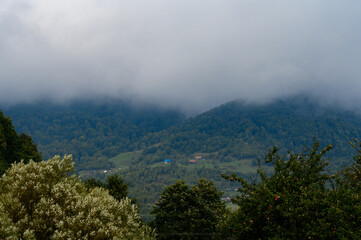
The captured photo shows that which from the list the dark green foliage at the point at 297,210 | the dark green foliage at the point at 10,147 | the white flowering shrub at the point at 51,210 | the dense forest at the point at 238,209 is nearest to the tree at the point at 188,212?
the dense forest at the point at 238,209

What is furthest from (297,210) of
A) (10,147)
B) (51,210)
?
(10,147)

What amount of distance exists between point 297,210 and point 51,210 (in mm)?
18393

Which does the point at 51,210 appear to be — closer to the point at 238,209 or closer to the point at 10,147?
the point at 238,209

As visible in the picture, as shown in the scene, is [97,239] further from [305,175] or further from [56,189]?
[305,175]

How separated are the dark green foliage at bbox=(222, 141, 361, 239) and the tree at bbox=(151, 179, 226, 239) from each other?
2870 centimetres

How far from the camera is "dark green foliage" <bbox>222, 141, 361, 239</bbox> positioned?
17.1 metres

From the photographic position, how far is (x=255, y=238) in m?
19.8

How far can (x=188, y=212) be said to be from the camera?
4969cm

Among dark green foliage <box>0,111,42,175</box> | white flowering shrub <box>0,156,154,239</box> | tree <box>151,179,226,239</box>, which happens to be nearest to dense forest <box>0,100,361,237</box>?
white flowering shrub <box>0,156,154,239</box>

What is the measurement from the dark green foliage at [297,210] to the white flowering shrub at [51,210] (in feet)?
32.0

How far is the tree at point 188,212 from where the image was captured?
4928 cm

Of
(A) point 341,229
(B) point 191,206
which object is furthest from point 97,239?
(B) point 191,206

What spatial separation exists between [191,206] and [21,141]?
50.5 meters

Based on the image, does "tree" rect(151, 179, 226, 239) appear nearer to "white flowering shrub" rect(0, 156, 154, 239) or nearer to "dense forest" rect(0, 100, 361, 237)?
"dense forest" rect(0, 100, 361, 237)
